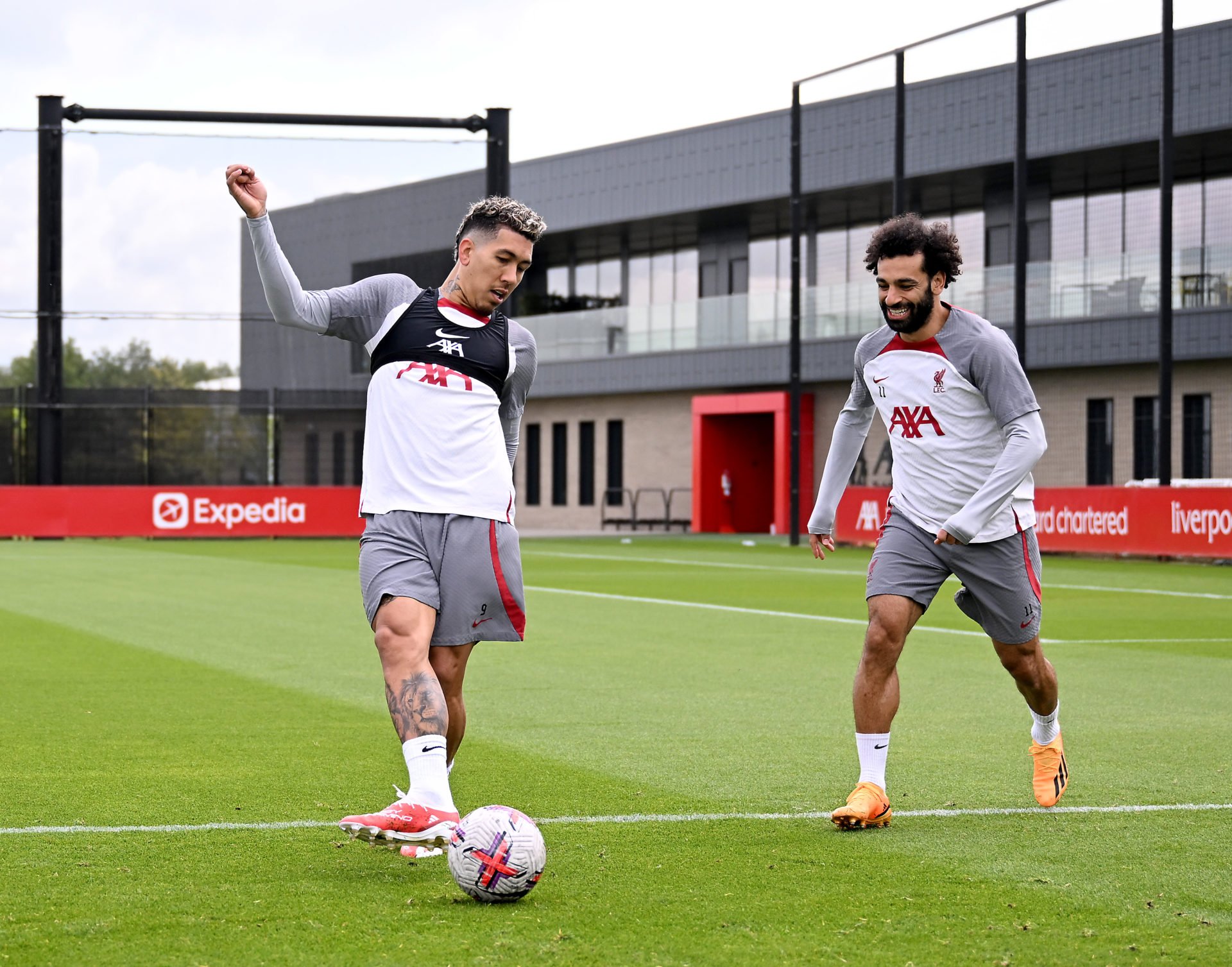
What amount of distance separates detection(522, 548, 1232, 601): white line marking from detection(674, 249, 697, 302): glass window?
14954mm

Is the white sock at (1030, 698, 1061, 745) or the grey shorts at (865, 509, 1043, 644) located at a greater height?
the grey shorts at (865, 509, 1043, 644)

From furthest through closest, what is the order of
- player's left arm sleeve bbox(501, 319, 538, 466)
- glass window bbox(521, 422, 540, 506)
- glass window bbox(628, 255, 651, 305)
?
glass window bbox(521, 422, 540, 506) → glass window bbox(628, 255, 651, 305) → player's left arm sleeve bbox(501, 319, 538, 466)

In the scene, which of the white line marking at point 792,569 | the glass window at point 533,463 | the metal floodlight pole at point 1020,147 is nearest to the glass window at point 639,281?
the glass window at point 533,463

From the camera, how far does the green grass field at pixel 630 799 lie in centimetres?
450

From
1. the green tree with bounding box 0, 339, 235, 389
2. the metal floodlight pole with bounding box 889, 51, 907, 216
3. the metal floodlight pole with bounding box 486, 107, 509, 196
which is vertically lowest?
the green tree with bounding box 0, 339, 235, 389

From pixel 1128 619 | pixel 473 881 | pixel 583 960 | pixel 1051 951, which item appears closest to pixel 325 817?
pixel 473 881

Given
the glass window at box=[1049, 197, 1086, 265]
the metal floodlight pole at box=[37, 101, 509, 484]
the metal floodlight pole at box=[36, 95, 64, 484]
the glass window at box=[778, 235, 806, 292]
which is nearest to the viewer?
the metal floodlight pole at box=[37, 101, 509, 484]

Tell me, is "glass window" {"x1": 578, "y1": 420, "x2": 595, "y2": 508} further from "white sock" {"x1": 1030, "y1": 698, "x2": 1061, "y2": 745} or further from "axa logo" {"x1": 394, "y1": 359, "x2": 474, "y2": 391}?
"axa logo" {"x1": 394, "y1": 359, "x2": 474, "y2": 391}

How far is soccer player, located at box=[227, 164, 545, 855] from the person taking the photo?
5.42m

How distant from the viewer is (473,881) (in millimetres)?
4844

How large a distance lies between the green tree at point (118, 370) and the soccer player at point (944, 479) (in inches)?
1063

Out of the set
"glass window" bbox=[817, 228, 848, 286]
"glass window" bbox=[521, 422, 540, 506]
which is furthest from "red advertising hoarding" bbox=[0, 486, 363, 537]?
"glass window" bbox=[521, 422, 540, 506]

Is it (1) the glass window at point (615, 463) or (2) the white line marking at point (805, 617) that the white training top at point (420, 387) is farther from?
(1) the glass window at point (615, 463)

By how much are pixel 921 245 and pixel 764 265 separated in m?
38.5
